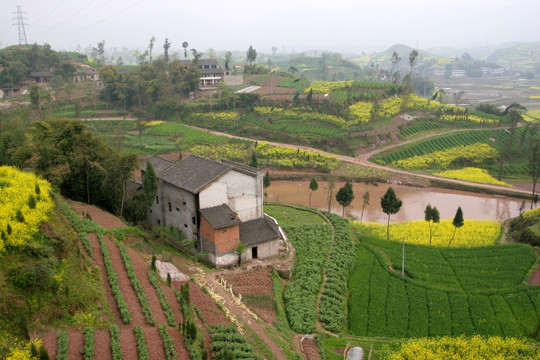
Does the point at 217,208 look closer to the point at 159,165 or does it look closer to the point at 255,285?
the point at 255,285

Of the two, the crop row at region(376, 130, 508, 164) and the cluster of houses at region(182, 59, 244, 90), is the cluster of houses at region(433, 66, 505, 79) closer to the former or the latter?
the cluster of houses at region(182, 59, 244, 90)

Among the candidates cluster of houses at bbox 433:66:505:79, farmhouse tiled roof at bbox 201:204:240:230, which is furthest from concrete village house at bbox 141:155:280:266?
cluster of houses at bbox 433:66:505:79

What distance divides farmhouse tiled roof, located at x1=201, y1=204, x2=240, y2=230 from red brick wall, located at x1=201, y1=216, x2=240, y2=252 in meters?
0.24

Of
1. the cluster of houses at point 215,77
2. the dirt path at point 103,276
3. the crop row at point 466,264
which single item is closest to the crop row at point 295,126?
the cluster of houses at point 215,77

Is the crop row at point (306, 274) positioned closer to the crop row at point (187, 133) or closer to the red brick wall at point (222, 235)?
the red brick wall at point (222, 235)

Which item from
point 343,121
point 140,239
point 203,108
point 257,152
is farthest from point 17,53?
point 140,239

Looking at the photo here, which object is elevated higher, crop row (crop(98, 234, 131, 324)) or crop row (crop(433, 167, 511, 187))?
crop row (crop(98, 234, 131, 324))

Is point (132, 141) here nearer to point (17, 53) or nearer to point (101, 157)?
point (101, 157)

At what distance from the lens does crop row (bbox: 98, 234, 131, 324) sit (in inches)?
520

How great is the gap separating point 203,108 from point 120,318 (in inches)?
2220

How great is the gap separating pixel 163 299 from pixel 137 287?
1015 millimetres

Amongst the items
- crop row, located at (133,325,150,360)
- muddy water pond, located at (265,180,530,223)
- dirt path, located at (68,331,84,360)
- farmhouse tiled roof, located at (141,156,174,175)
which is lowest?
muddy water pond, located at (265,180,530,223)

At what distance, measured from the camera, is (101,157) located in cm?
2478

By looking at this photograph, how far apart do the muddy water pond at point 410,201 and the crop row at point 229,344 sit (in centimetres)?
2332
